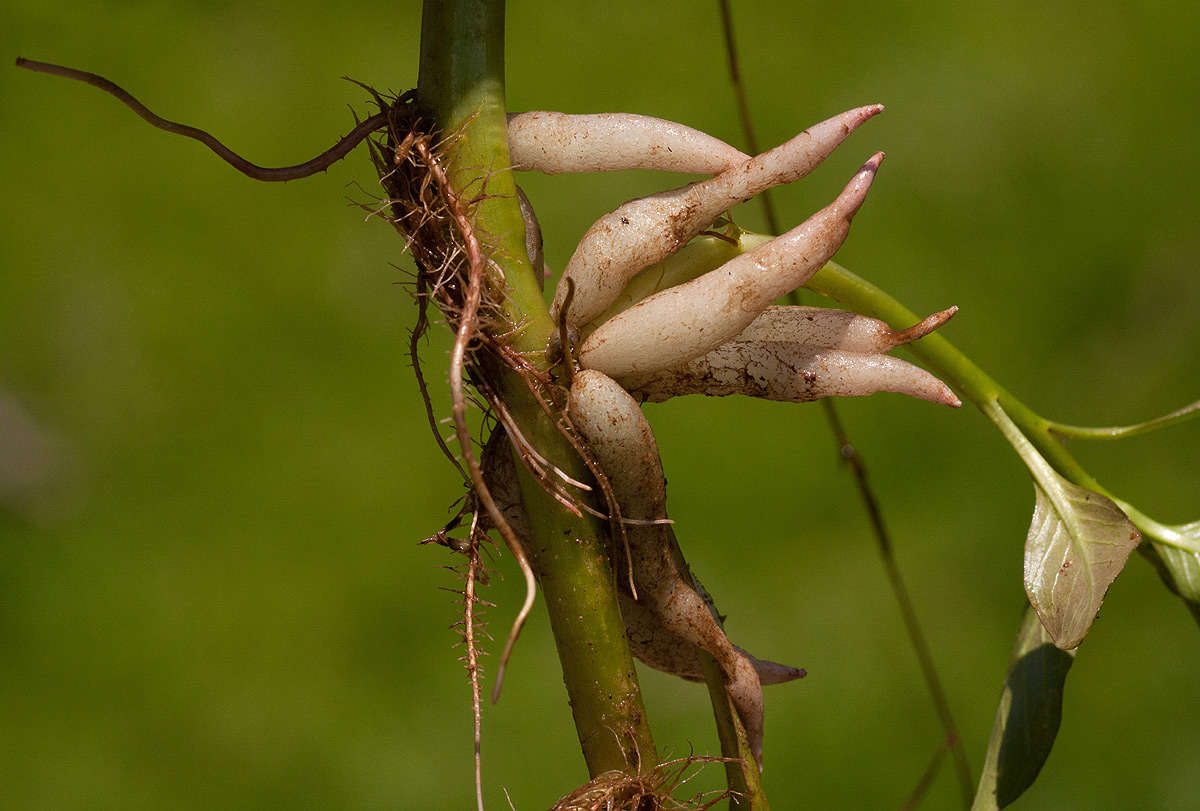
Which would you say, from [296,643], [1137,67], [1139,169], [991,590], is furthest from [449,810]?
[1137,67]

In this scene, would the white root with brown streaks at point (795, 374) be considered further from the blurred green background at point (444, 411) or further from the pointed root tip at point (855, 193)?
the blurred green background at point (444, 411)

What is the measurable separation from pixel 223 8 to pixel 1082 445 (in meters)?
1.12

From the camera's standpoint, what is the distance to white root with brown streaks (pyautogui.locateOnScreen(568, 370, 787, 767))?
295mm

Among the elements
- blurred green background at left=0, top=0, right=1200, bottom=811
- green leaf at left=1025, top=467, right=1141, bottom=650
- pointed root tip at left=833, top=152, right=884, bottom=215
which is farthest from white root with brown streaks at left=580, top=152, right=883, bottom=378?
blurred green background at left=0, top=0, right=1200, bottom=811

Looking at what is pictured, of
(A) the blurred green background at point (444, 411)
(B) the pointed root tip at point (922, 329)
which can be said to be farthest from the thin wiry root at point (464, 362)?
(A) the blurred green background at point (444, 411)

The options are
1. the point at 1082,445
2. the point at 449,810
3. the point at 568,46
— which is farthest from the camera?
the point at 568,46

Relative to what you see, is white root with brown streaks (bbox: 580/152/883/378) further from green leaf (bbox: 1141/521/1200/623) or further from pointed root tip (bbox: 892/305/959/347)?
green leaf (bbox: 1141/521/1200/623)

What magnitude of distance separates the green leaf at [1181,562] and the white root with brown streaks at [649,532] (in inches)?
6.0

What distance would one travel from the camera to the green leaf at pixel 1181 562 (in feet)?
1.25

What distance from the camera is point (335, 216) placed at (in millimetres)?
1345

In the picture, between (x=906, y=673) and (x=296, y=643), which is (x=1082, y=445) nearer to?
(x=906, y=673)

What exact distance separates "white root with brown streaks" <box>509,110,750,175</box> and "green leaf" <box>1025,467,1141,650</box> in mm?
141

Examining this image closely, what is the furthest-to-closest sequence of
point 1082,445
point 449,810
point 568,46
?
1. point 568,46
2. point 1082,445
3. point 449,810

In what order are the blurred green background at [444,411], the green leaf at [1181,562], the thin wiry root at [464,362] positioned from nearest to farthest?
the thin wiry root at [464,362], the green leaf at [1181,562], the blurred green background at [444,411]
